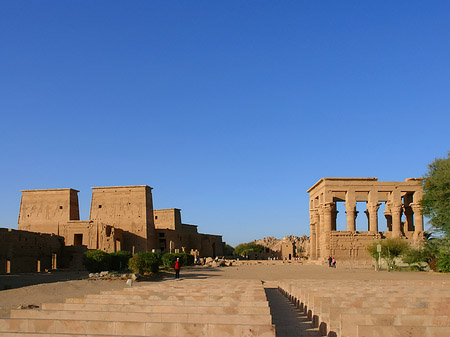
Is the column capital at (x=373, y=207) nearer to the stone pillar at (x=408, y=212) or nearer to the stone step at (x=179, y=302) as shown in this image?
the stone pillar at (x=408, y=212)

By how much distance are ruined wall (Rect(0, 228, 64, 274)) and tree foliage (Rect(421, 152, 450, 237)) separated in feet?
94.9

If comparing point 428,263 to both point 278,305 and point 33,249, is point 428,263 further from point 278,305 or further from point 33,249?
point 33,249

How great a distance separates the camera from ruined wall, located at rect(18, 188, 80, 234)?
1933 inches

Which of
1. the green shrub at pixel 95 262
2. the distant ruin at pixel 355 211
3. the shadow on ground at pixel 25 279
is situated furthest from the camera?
the distant ruin at pixel 355 211

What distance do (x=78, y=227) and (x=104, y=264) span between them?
66.2 feet

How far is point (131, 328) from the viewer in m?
5.79

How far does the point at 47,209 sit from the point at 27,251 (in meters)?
18.5

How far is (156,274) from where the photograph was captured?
25.4 m

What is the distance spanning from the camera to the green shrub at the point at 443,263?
97.5ft

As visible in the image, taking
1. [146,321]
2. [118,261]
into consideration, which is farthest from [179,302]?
[118,261]

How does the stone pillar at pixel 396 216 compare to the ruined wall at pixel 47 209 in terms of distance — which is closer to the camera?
the stone pillar at pixel 396 216

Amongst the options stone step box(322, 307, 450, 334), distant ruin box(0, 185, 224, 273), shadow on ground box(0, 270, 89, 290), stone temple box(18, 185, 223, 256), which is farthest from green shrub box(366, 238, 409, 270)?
stone step box(322, 307, 450, 334)

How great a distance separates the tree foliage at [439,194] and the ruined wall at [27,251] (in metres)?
28.9

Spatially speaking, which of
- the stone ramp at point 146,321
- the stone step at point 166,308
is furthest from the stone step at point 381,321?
the stone step at point 166,308
